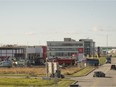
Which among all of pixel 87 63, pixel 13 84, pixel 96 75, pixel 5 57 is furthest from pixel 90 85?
pixel 5 57

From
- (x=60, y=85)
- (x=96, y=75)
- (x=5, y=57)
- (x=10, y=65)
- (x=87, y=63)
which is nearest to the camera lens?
(x=60, y=85)

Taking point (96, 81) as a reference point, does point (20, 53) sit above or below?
above

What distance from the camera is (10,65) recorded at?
116 metres

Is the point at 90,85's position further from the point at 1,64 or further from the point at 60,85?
the point at 1,64

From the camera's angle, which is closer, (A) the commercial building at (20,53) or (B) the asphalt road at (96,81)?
(B) the asphalt road at (96,81)

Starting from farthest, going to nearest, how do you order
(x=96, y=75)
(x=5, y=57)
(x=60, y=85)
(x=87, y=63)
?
(x=5, y=57)
(x=87, y=63)
(x=96, y=75)
(x=60, y=85)

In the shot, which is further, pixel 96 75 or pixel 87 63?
pixel 87 63

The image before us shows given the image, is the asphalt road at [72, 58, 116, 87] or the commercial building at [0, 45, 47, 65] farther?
the commercial building at [0, 45, 47, 65]

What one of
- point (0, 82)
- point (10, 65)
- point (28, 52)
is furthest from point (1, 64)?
point (0, 82)

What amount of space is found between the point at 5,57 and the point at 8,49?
14.0 feet

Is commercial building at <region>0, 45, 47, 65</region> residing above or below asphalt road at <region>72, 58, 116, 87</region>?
above

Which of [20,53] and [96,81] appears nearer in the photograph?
[96,81]

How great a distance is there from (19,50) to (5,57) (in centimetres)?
878

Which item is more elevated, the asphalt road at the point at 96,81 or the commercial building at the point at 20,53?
the commercial building at the point at 20,53
